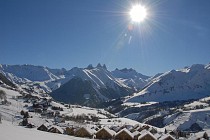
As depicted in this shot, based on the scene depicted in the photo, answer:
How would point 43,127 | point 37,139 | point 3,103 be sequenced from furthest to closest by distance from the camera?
point 3,103, point 43,127, point 37,139

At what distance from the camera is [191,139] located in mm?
123812

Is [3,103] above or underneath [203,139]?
above

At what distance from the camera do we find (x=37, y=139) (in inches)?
1268

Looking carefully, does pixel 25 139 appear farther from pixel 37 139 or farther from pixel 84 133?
pixel 84 133

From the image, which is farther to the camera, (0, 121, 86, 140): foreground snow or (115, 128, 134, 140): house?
(115, 128, 134, 140): house

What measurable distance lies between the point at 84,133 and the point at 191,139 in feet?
161

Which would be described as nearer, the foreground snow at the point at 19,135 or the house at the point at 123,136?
the foreground snow at the point at 19,135

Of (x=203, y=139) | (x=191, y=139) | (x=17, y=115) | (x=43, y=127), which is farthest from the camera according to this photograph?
(x=17, y=115)

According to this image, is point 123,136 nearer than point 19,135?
No

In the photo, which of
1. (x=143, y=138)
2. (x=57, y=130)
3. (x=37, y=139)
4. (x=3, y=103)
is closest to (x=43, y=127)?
(x=57, y=130)

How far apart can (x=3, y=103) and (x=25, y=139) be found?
170 m

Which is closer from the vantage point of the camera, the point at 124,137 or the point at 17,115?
the point at 124,137

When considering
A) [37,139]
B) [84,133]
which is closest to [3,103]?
[84,133]

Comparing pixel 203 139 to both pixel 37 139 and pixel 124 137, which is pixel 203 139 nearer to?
pixel 124 137
